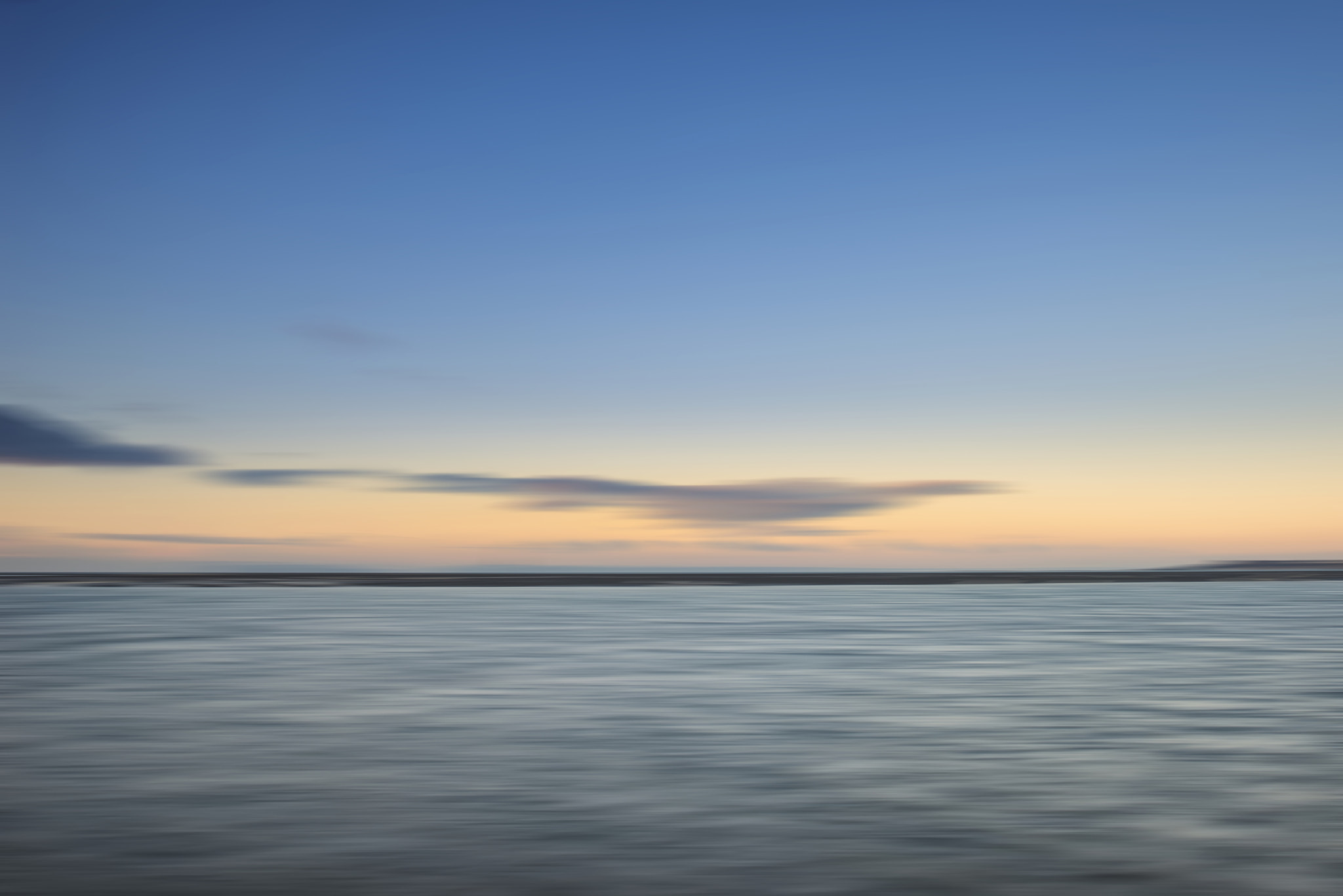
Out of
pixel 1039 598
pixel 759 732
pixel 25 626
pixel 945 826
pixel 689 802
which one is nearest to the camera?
pixel 945 826

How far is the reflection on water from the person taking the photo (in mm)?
9898

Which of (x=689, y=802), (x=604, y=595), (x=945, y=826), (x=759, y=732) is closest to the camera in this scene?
(x=945, y=826)

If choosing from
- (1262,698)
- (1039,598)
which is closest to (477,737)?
(1262,698)

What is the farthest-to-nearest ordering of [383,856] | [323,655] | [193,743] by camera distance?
[323,655] → [193,743] → [383,856]

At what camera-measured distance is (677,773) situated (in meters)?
14.8

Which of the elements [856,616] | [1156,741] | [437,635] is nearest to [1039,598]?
[856,616]

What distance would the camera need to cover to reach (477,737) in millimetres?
17594

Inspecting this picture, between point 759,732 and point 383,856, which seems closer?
point 383,856

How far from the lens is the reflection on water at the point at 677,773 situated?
9.90 m

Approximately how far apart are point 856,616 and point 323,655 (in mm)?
39423

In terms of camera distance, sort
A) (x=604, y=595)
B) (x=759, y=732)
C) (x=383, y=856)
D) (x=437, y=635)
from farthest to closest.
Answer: (x=604, y=595) → (x=437, y=635) → (x=759, y=732) → (x=383, y=856)

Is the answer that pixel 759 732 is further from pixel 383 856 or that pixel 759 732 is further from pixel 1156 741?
pixel 383 856

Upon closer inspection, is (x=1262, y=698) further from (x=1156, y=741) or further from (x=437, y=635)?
(x=437, y=635)

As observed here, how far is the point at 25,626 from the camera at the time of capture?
172 ft
